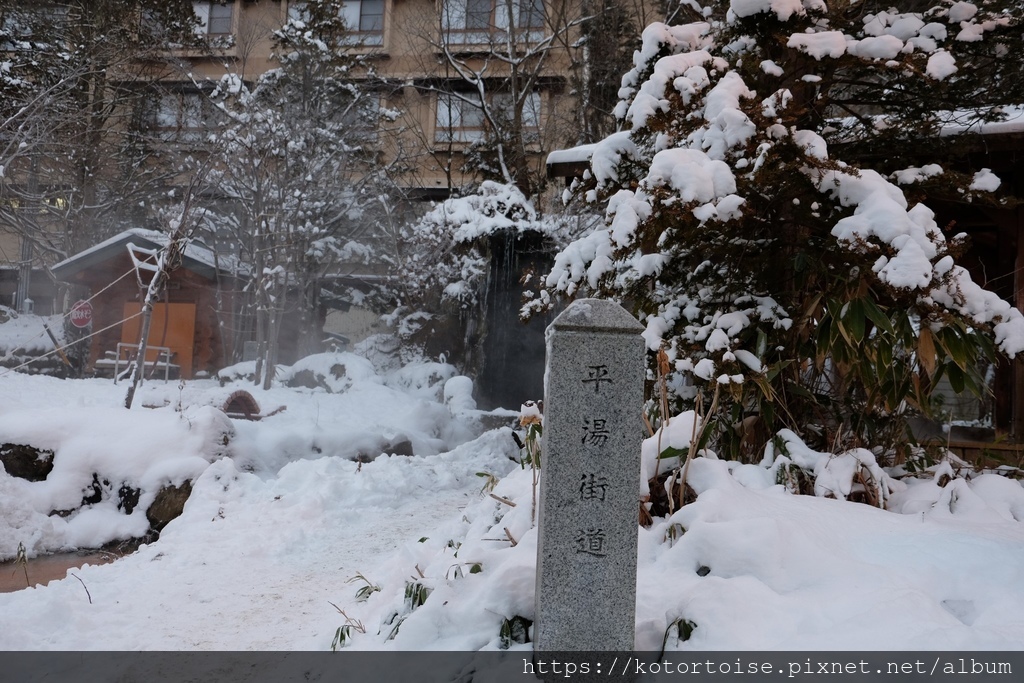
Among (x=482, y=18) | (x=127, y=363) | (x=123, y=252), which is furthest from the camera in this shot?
(x=482, y=18)

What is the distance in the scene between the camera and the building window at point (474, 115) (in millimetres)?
17328

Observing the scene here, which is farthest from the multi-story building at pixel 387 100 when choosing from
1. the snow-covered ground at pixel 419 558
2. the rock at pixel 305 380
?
the snow-covered ground at pixel 419 558

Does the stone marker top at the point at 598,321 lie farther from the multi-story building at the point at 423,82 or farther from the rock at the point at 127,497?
the multi-story building at the point at 423,82

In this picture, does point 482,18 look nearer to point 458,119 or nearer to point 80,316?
point 458,119

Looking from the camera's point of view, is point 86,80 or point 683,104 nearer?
point 683,104

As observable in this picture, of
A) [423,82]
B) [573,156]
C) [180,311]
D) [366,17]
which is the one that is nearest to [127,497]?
[573,156]

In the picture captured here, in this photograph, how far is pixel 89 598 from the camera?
185 inches

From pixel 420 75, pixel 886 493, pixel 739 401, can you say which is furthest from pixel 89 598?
pixel 420 75

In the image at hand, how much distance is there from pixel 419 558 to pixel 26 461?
5519 millimetres

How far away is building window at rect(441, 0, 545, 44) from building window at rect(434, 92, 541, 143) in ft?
5.25

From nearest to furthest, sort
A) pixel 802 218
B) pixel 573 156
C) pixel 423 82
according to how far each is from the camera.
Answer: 1. pixel 802 218
2. pixel 573 156
3. pixel 423 82

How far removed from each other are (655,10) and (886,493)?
15061 mm

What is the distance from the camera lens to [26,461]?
7508 mm

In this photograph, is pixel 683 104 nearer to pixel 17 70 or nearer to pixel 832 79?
pixel 832 79
